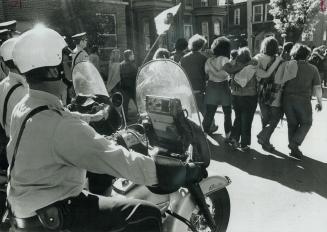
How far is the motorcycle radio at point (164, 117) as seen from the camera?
2.82 m

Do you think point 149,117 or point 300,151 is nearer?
point 149,117

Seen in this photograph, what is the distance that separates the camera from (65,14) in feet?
50.6

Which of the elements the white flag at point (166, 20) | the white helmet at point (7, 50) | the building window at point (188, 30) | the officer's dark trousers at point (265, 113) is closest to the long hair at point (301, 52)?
the officer's dark trousers at point (265, 113)

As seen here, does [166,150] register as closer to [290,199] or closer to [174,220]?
[174,220]

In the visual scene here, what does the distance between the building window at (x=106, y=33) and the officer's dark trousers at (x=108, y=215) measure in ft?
49.6

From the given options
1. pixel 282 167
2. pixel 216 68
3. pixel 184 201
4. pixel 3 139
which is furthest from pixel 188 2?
pixel 184 201

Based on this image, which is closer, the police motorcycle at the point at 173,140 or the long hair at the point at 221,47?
the police motorcycle at the point at 173,140

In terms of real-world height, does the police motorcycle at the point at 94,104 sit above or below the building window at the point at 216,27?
below

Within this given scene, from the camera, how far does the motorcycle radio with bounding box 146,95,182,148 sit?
111 inches

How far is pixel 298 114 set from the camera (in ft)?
20.1

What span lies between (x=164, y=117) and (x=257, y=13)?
135 feet

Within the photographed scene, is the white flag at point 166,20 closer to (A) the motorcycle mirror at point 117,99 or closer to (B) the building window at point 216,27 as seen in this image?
(A) the motorcycle mirror at point 117,99

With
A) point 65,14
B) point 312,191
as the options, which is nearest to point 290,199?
point 312,191

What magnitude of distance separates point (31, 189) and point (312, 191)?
3.77m
